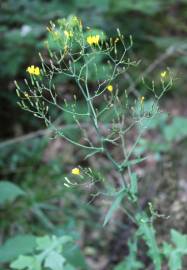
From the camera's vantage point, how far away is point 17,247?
232 cm

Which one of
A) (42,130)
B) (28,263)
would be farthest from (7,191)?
(42,130)

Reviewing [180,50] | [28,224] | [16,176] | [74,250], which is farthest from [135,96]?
[74,250]

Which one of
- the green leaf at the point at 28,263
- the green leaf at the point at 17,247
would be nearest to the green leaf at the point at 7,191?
the green leaf at the point at 17,247

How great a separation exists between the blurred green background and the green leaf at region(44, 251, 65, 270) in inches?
27.3

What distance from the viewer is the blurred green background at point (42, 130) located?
3.23m

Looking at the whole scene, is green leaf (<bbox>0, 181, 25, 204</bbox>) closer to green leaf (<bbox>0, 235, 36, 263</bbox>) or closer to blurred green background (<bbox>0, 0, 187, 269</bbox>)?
green leaf (<bbox>0, 235, 36, 263</bbox>)

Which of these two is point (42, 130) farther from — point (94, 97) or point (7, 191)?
point (94, 97)

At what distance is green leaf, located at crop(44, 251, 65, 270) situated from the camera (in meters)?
2.01

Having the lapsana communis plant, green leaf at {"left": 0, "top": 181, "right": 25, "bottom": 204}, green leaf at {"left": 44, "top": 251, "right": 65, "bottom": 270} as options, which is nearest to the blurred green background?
the lapsana communis plant

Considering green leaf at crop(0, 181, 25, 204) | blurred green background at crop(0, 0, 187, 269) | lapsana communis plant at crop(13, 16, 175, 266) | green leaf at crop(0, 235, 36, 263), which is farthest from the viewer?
blurred green background at crop(0, 0, 187, 269)

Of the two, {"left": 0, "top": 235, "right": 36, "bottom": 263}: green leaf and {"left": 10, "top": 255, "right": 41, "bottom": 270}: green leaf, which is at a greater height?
{"left": 10, "top": 255, "right": 41, "bottom": 270}: green leaf

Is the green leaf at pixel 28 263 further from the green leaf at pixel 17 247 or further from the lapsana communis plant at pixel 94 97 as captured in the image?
the lapsana communis plant at pixel 94 97

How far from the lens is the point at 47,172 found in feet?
11.6

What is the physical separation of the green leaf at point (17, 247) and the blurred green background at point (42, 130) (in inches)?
18.2
